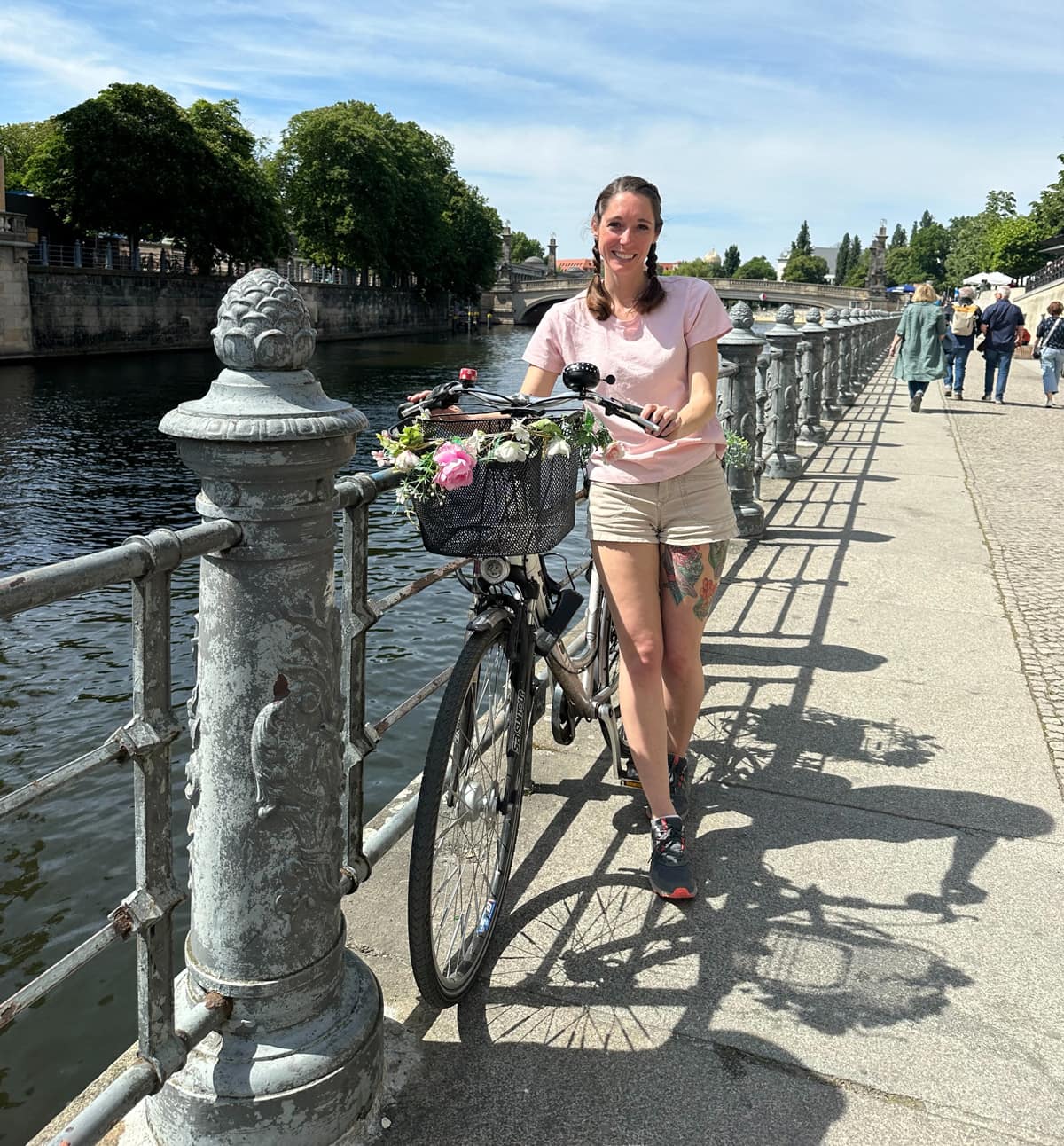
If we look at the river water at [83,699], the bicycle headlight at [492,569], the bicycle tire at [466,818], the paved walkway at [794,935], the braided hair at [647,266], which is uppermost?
the braided hair at [647,266]

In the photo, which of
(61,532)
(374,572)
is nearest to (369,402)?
(61,532)

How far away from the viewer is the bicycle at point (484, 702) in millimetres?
2434

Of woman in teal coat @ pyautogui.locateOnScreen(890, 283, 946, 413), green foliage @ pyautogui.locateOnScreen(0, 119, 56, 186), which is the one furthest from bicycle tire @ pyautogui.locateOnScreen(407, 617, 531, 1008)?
green foliage @ pyautogui.locateOnScreen(0, 119, 56, 186)

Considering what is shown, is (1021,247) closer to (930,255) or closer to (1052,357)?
(930,255)

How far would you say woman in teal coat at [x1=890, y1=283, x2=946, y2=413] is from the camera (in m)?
16.0

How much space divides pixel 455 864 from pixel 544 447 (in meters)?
0.95

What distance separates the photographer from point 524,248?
154500 millimetres

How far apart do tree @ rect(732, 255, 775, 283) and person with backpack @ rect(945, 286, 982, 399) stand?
14640 cm

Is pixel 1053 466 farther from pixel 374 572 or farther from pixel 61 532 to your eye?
pixel 61 532

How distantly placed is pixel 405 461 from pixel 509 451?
0.22 m

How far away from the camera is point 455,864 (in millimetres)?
2617

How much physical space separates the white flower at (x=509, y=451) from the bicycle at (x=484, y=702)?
3 centimetres

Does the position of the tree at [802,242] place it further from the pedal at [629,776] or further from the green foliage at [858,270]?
the pedal at [629,776]

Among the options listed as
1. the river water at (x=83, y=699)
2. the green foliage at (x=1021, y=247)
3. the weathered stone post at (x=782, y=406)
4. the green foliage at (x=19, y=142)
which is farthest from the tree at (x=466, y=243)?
the weathered stone post at (x=782, y=406)
